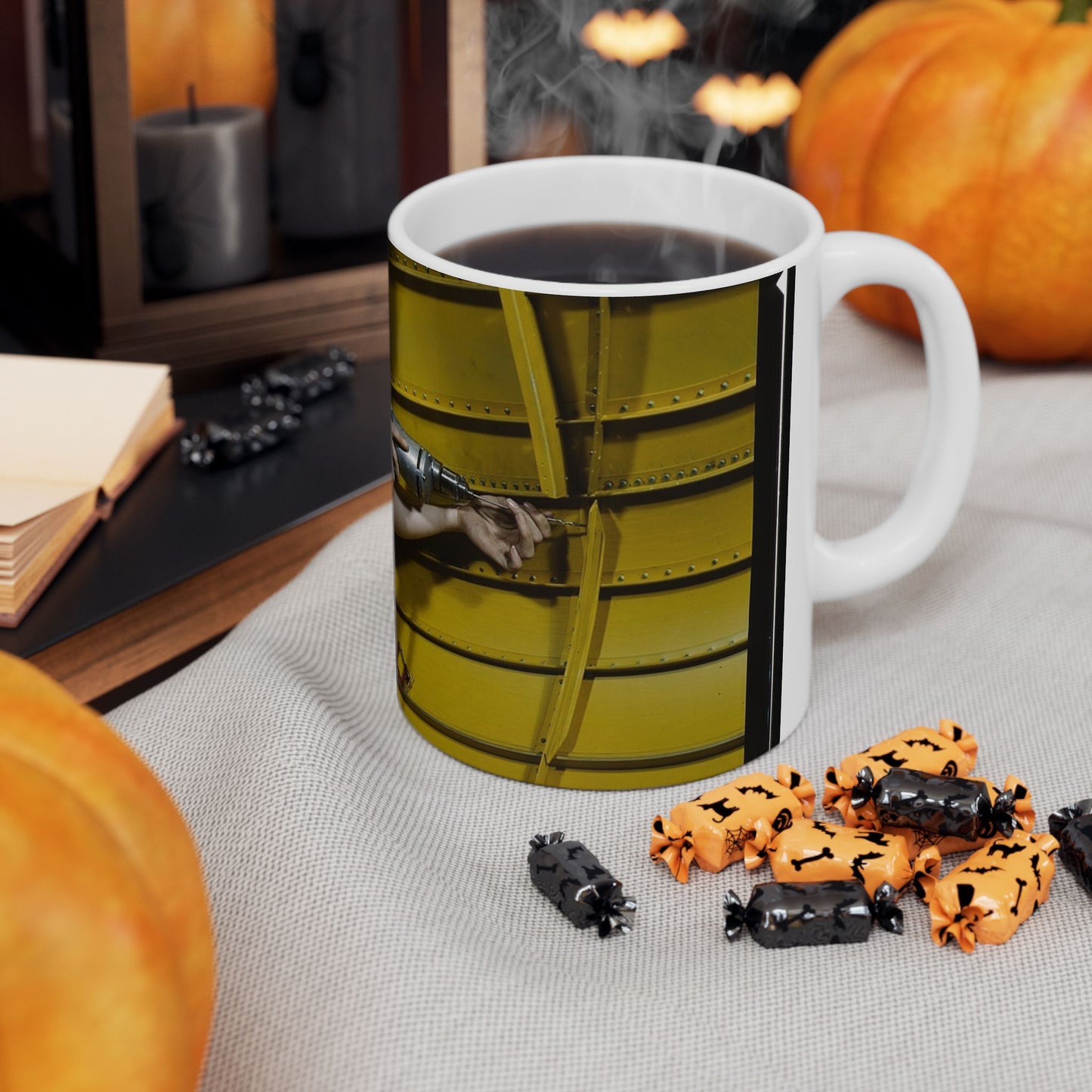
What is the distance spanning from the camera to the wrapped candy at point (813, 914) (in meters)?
0.43

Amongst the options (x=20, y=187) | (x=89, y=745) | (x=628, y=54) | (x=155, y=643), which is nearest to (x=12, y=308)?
(x=20, y=187)

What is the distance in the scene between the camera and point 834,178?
0.87 metres

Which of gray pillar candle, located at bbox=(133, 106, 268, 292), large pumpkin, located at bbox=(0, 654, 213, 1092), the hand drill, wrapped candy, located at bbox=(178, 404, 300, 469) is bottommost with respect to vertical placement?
wrapped candy, located at bbox=(178, 404, 300, 469)

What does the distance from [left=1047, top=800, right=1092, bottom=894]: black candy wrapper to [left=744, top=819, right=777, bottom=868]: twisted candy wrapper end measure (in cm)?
10

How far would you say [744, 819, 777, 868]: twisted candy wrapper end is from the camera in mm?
461

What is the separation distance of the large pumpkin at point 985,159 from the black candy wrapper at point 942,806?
436 mm

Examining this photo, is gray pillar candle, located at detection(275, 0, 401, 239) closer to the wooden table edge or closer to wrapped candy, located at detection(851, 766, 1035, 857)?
the wooden table edge

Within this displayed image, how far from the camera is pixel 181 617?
2.08 feet

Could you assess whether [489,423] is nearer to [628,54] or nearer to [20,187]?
[20,187]

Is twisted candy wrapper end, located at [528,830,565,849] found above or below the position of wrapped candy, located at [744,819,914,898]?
below

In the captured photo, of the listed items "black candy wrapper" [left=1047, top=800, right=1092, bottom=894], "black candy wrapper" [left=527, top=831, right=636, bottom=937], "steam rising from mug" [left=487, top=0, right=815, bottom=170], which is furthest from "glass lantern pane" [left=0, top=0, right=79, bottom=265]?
A: "black candy wrapper" [left=1047, top=800, right=1092, bottom=894]

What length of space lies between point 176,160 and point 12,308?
0.50 feet

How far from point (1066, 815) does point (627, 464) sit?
7.6 inches

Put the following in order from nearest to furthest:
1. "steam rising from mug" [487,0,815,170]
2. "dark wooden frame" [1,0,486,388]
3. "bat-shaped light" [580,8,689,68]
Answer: "dark wooden frame" [1,0,486,388], "steam rising from mug" [487,0,815,170], "bat-shaped light" [580,8,689,68]
